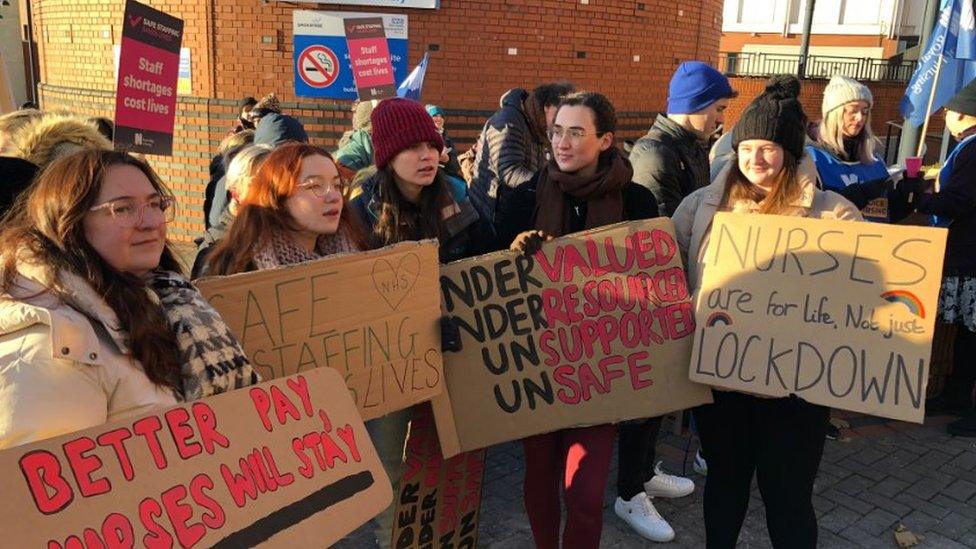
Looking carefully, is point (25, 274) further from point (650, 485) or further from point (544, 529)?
point (650, 485)

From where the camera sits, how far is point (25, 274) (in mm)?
1599

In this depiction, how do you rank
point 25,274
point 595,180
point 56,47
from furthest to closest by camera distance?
point 56,47 → point 595,180 → point 25,274

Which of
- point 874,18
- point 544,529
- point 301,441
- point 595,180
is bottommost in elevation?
point 544,529

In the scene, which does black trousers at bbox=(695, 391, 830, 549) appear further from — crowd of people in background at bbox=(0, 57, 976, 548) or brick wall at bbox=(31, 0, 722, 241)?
brick wall at bbox=(31, 0, 722, 241)

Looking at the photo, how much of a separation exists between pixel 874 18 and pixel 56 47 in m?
29.6

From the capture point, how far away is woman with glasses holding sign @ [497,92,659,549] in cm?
271

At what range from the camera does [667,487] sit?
3875 millimetres

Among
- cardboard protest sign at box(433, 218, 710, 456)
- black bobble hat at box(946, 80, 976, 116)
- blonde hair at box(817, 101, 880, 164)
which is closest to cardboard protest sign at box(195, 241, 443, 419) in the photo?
cardboard protest sign at box(433, 218, 710, 456)

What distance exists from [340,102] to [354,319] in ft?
21.5

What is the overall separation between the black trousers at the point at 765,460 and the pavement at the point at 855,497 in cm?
70

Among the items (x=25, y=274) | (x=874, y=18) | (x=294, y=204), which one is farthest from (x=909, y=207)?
(x=874, y=18)

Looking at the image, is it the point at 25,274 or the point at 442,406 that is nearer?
the point at 25,274

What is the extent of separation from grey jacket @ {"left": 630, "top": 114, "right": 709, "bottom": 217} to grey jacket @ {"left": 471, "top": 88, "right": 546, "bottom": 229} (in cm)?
87

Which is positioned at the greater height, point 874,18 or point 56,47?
point 874,18
